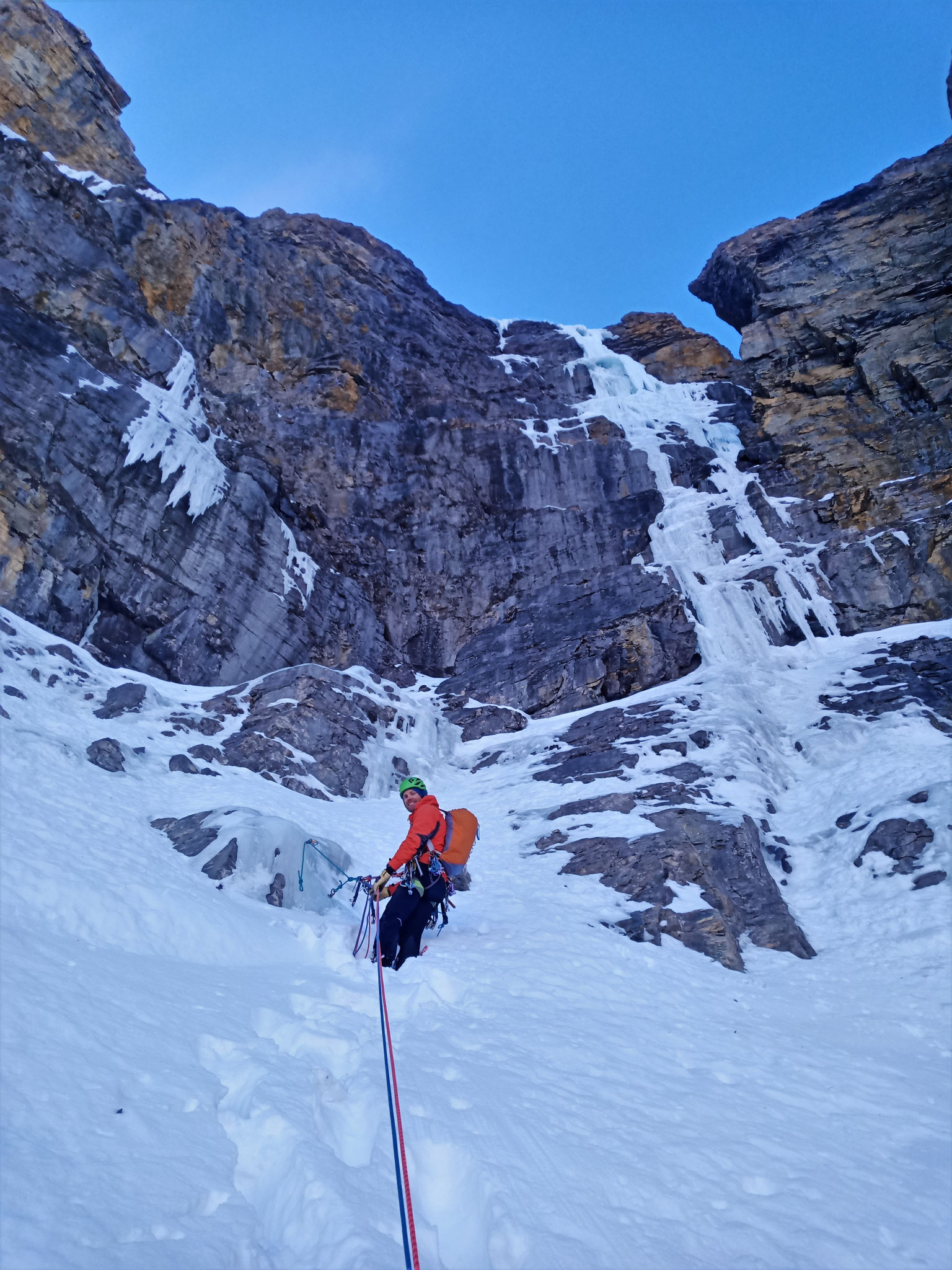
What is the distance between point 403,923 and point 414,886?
0.32 meters

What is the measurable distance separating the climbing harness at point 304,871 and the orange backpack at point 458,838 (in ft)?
3.61

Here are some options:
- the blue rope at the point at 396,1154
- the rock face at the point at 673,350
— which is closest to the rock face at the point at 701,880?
the blue rope at the point at 396,1154

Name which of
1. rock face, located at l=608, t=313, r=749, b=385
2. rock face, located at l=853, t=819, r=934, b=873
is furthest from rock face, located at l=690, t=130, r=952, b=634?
rock face, located at l=853, t=819, r=934, b=873

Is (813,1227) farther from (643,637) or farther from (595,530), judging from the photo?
(595,530)

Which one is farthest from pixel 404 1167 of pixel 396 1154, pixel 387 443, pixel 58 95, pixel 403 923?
pixel 58 95

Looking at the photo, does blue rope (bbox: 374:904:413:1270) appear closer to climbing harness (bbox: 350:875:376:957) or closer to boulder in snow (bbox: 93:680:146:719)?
climbing harness (bbox: 350:875:376:957)

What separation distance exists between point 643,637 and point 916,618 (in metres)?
7.65

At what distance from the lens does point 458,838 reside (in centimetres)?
702

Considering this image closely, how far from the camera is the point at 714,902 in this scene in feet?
32.3

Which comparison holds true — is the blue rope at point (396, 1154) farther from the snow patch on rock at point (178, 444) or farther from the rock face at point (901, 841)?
the snow patch on rock at point (178, 444)

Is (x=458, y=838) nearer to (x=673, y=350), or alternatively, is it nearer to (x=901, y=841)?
(x=901, y=841)

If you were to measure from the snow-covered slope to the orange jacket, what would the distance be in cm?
84

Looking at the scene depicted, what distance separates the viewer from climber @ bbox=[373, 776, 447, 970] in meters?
6.08

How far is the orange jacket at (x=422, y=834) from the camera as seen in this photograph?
6527 mm
